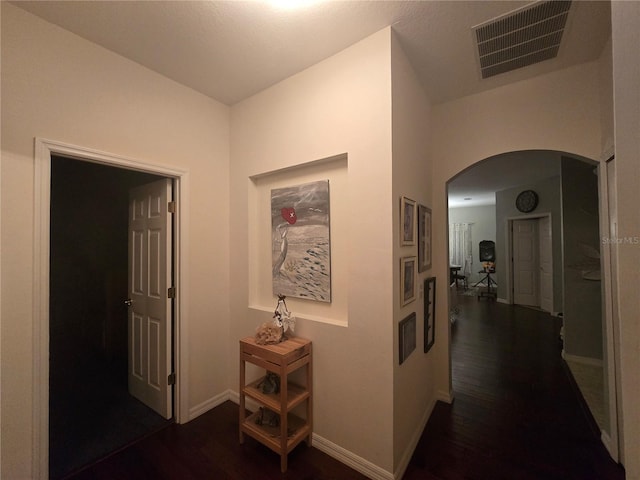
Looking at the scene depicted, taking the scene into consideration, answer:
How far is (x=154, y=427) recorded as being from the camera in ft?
7.05

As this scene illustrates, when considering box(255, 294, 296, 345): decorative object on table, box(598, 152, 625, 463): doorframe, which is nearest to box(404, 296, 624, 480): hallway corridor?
box(598, 152, 625, 463): doorframe

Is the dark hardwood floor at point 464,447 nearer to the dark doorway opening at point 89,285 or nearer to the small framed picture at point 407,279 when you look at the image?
the dark doorway opening at point 89,285

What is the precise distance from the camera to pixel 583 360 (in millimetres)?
3283

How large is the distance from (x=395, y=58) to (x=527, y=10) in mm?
767

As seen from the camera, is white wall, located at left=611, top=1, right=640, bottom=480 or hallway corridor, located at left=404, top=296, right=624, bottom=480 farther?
hallway corridor, located at left=404, top=296, right=624, bottom=480

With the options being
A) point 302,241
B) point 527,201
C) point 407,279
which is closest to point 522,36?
point 407,279

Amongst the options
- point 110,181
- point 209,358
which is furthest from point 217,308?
point 110,181

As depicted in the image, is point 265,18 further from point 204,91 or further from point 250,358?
point 250,358

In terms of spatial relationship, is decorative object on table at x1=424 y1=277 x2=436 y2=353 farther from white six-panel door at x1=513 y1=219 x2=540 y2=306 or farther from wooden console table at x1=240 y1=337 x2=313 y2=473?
white six-panel door at x1=513 y1=219 x2=540 y2=306

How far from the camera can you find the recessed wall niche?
1937mm

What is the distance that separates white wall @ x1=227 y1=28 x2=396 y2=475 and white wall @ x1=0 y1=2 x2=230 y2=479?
1.91 feet

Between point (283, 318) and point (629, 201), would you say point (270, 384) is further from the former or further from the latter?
point (629, 201)

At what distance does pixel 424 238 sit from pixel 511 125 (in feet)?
4.08

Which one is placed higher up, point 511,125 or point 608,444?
point 511,125
